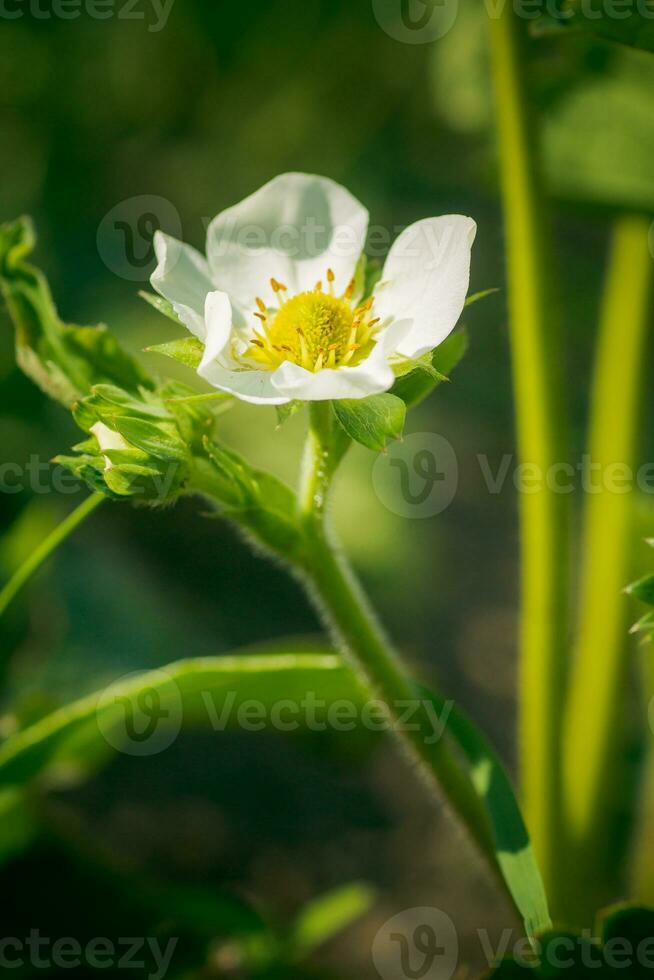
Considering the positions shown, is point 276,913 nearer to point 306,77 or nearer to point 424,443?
point 424,443

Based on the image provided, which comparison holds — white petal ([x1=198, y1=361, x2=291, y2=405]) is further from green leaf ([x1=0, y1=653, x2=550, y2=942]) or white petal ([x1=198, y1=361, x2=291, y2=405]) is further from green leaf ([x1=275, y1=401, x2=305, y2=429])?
green leaf ([x1=0, y1=653, x2=550, y2=942])

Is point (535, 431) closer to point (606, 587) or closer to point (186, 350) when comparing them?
point (606, 587)

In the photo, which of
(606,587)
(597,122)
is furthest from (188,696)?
(597,122)

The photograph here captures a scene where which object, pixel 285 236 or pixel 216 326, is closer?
pixel 216 326

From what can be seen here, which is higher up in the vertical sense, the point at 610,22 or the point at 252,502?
the point at 610,22

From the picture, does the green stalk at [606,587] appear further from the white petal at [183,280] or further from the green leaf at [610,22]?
the white petal at [183,280]

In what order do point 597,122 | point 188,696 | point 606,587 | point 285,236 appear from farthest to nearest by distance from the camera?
point 597,122 < point 606,587 < point 188,696 < point 285,236

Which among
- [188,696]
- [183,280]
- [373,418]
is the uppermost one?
[183,280]
